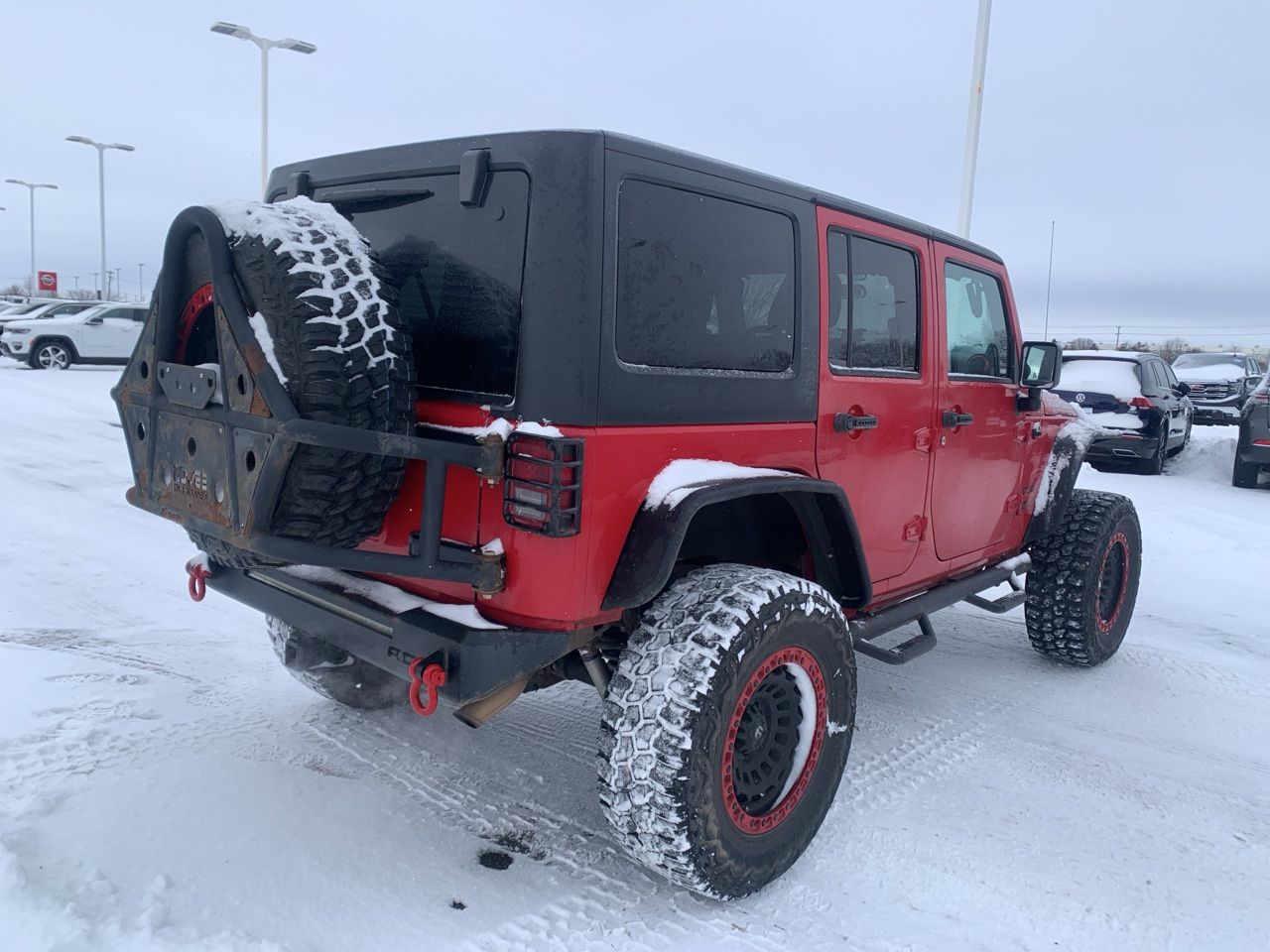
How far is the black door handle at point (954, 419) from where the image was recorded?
3846 millimetres

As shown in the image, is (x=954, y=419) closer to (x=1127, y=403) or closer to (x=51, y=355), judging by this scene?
(x=1127, y=403)

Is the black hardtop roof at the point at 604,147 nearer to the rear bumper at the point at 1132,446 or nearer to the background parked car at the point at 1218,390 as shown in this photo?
the rear bumper at the point at 1132,446

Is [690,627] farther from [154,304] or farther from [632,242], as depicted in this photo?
[154,304]

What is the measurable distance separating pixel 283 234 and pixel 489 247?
0.53 m

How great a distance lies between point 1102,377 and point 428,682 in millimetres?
12018

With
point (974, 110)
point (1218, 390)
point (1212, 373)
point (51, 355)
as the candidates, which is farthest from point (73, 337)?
point (1212, 373)

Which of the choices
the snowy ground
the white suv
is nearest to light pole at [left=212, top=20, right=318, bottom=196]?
the white suv

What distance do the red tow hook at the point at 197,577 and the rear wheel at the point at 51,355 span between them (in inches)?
788

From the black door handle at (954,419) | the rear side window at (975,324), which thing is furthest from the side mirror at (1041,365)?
the black door handle at (954,419)

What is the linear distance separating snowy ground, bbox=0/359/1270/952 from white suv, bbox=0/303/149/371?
17664mm

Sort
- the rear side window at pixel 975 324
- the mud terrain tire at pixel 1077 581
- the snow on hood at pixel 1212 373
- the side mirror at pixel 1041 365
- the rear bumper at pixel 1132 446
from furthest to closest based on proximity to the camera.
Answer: the snow on hood at pixel 1212 373 → the rear bumper at pixel 1132 446 → the mud terrain tire at pixel 1077 581 → the side mirror at pixel 1041 365 → the rear side window at pixel 975 324

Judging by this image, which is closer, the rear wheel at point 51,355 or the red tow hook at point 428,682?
the red tow hook at point 428,682

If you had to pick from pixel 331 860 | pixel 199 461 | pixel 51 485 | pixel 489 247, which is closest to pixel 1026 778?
pixel 331 860

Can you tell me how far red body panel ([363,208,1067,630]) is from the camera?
2439 millimetres
